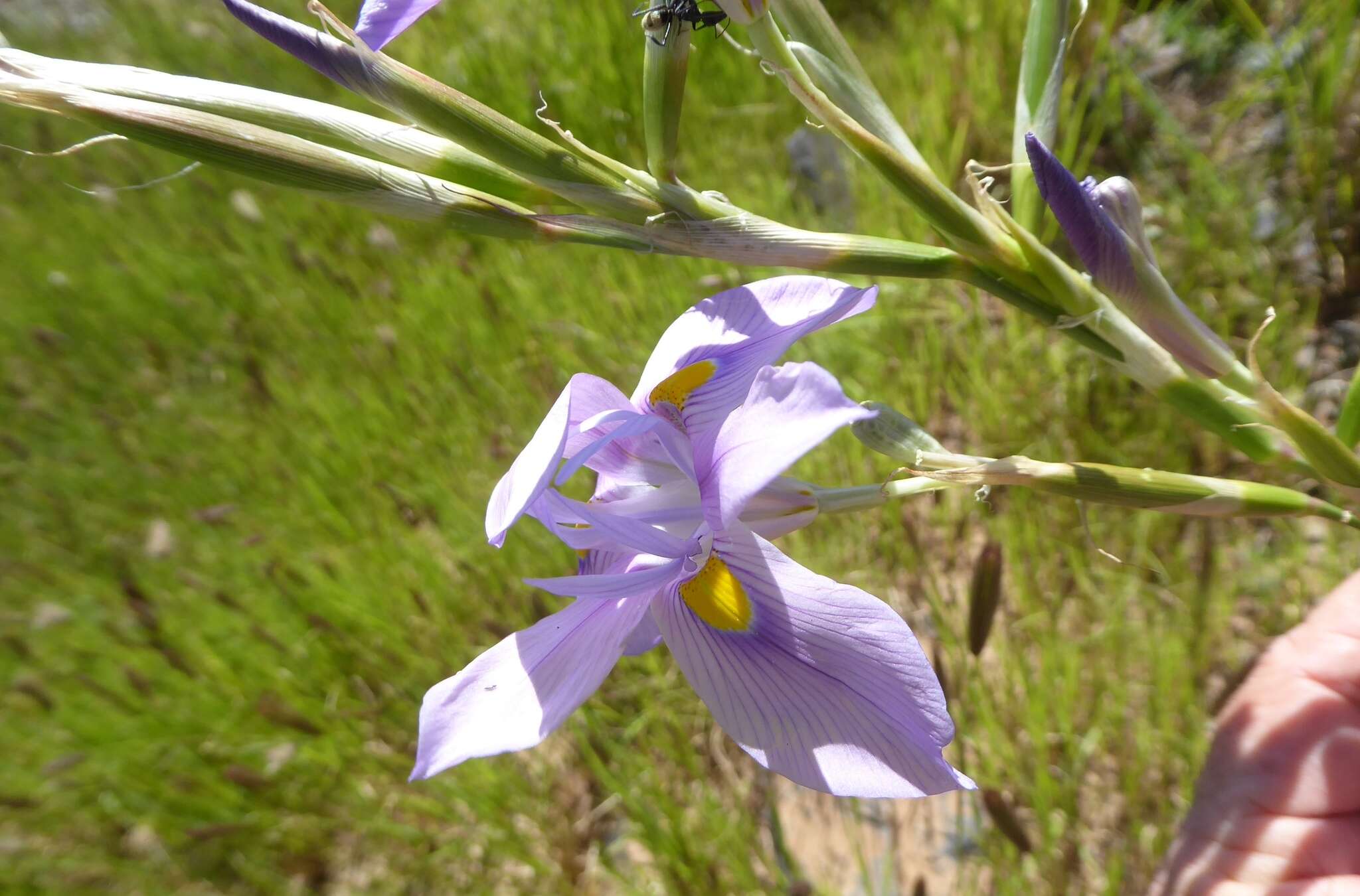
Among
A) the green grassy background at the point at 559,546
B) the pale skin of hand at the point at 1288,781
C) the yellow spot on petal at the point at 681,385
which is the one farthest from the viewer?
the green grassy background at the point at 559,546

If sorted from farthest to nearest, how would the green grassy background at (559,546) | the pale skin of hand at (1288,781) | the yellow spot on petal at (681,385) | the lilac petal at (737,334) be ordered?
the green grassy background at (559,546)
the pale skin of hand at (1288,781)
the yellow spot on petal at (681,385)
the lilac petal at (737,334)

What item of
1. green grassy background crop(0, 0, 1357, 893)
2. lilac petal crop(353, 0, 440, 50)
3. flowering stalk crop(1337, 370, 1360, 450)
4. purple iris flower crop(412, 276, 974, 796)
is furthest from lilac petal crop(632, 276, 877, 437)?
green grassy background crop(0, 0, 1357, 893)

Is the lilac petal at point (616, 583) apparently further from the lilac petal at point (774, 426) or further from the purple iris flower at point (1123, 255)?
the purple iris flower at point (1123, 255)

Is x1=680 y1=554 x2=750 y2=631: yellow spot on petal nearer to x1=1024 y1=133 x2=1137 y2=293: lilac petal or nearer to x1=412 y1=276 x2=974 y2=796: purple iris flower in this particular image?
x1=412 y1=276 x2=974 y2=796: purple iris flower

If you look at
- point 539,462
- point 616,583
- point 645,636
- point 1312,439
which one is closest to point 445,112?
point 539,462

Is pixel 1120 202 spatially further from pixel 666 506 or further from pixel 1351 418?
pixel 666 506

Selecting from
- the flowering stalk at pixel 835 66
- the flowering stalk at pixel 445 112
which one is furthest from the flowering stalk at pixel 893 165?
the flowering stalk at pixel 445 112

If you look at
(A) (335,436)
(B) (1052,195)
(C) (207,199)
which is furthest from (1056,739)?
(C) (207,199)

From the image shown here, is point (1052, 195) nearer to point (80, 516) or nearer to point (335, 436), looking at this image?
point (335, 436)
